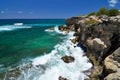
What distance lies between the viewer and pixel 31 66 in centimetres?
2450

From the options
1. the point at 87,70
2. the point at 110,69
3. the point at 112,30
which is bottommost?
the point at 87,70

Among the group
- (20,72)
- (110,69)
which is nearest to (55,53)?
(20,72)

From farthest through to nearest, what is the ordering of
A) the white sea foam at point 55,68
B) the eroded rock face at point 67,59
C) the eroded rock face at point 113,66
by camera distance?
the eroded rock face at point 67,59 → the white sea foam at point 55,68 → the eroded rock face at point 113,66

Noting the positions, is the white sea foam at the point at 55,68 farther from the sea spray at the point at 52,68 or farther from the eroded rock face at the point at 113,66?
the eroded rock face at the point at 113,66

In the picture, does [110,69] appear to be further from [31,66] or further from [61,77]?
[31,66]

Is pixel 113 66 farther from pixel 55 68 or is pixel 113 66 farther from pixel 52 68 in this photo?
pixel 52 68

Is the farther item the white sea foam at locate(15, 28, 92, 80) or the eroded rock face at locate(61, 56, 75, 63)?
the eroded rock face at locate(61, 56, 75, 63)

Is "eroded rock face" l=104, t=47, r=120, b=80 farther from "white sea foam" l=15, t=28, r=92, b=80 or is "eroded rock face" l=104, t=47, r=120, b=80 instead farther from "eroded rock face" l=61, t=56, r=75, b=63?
"eroded rock face" l=61, t=56, r=75, b=63

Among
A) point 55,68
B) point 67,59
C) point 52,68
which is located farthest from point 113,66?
point 67,59

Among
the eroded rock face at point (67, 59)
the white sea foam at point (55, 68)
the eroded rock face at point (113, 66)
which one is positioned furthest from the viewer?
the eroded rock face at point (67, 59)

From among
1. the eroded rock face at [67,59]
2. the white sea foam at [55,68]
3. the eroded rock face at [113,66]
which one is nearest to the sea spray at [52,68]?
the white sea foam at [55,68]

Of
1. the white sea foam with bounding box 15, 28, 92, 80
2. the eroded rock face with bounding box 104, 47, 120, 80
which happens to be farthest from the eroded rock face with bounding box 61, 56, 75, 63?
the eroded rock face with bounding box 104, 47, 120, 80

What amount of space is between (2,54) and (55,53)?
8100 millimetres

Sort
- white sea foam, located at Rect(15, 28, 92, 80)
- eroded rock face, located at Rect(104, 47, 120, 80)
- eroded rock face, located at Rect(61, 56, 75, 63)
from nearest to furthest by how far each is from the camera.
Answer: eroded rock face, located at Rect(104, 47, 120, 80) → white sea foam, located at Rect(15, 28, 92, 80) → eroded rock face, located at Rect(61, 56, 75, 63)
